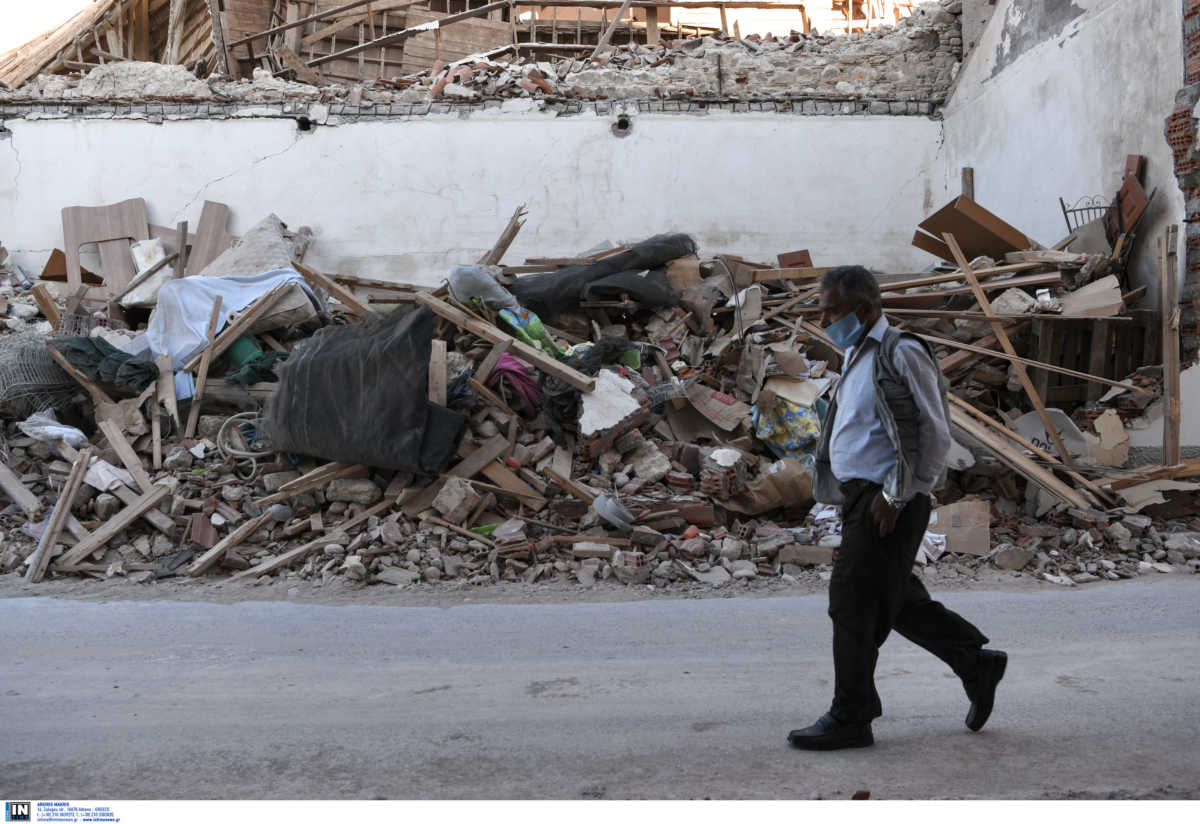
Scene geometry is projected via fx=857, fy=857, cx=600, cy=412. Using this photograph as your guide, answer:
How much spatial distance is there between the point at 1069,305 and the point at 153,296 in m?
9.15

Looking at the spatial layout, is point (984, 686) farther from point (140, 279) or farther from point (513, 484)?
point (140, 279)

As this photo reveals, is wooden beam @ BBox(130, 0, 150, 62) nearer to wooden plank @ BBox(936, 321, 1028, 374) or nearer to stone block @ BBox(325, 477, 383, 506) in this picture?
stone block @ BBox(325, 477, 383, 506)

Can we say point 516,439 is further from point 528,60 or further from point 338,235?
point 528,60

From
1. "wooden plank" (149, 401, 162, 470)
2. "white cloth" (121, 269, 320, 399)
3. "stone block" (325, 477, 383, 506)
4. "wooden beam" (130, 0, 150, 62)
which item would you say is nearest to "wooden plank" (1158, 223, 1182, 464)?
"stone block" (325, 477, 383, 506)

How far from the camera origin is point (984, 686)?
116 inches

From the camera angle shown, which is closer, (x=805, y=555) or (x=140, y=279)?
(x=805, y=555)

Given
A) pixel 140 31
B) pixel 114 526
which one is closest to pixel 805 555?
pixel 114 526

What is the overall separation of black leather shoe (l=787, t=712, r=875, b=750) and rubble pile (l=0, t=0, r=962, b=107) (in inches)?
400

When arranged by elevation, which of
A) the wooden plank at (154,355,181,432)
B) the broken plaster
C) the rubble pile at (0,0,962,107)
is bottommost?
the wooden plank at (154,355,181,432)

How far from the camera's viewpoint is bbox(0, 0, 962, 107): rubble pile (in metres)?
11.5

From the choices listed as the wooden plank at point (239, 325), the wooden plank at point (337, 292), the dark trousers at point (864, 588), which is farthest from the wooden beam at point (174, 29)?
the dark trousers at point (864, 588)

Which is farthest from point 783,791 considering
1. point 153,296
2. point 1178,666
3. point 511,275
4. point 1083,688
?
point 153,296

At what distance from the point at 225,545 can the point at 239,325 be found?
2397 millimetres

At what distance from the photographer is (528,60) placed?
1298cm
